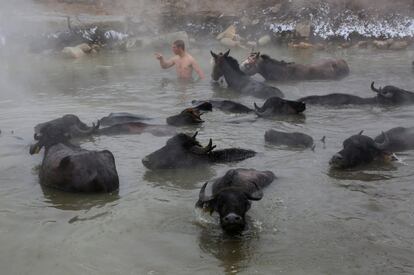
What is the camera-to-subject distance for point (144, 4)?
22.0 meters

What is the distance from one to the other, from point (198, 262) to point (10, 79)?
10.9 metres

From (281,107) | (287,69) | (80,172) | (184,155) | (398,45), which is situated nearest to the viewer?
(80,172)

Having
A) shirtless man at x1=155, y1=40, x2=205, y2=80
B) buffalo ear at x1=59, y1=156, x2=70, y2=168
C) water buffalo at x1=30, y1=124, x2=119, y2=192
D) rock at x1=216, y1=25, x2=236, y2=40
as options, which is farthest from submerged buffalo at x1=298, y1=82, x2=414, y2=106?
rock at x1=216, y1=25, x2=236, y2=40

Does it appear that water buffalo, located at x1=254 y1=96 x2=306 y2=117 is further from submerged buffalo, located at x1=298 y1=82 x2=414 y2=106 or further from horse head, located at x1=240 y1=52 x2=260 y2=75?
horse head, located at x1=240 y1=52 x2=260 y2=75

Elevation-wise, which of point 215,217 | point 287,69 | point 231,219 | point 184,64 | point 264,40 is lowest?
point 215,217

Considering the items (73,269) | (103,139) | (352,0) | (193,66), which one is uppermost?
(352,0)

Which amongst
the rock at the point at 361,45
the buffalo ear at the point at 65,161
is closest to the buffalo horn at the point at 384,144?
the buffalo ear at the point at 65,161

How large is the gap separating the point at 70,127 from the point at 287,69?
6140mm

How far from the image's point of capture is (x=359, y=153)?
6520 mm

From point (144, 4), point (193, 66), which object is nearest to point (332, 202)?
point (193, 66)

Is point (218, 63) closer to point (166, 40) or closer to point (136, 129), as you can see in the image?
point (136, 129)

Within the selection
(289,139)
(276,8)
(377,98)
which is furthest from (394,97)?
(276,8)

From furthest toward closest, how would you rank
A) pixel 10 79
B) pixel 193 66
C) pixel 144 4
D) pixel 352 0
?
pixel 144 4 < pixel 352 0 < pixel 10 79 < pixel 193 66

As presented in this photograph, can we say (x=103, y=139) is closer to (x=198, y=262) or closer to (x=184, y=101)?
(x=184, y=101)
